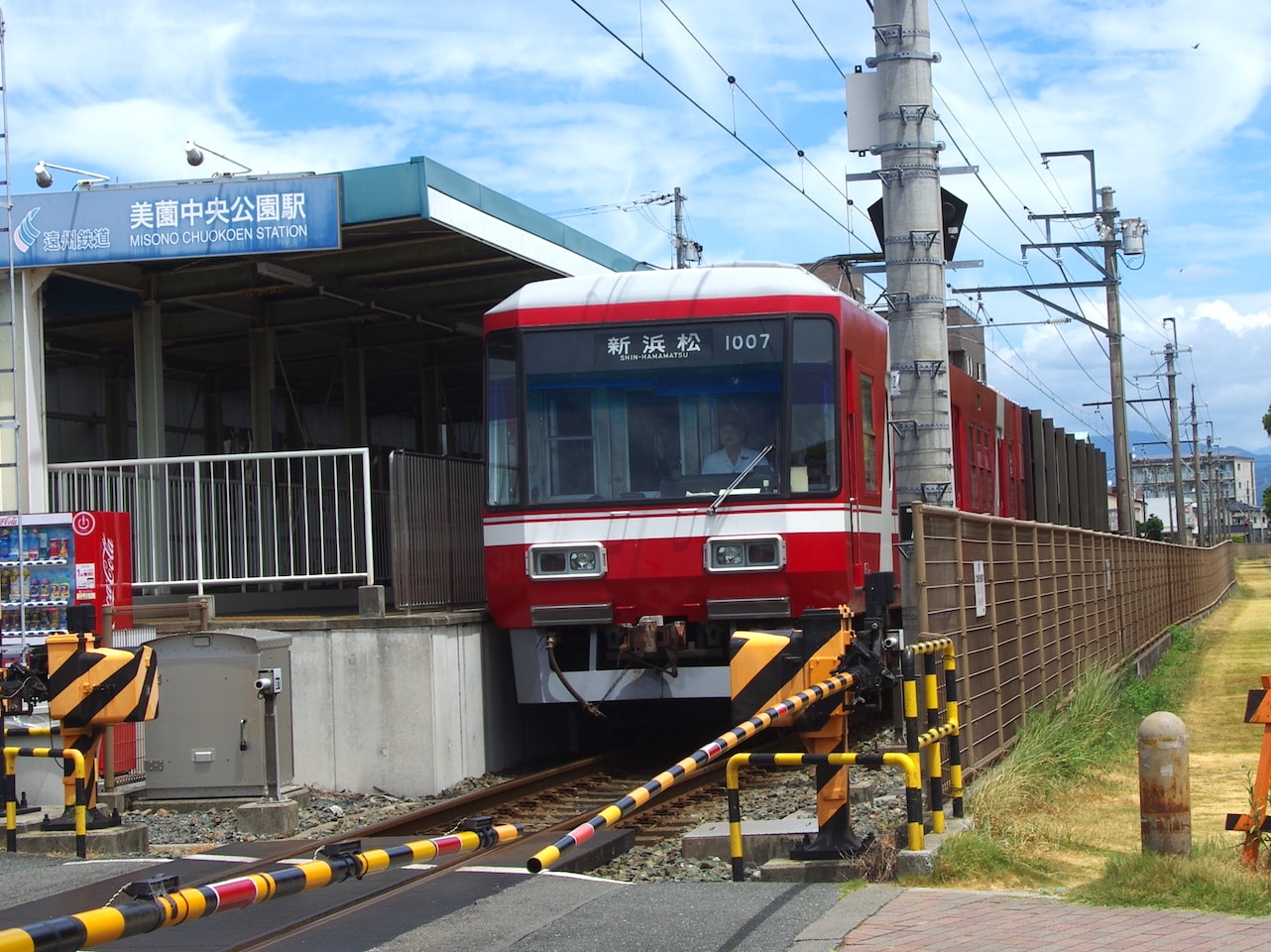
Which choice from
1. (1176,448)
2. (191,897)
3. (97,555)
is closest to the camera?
(191,897)

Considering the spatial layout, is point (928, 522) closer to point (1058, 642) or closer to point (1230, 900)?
point (1230, 900)

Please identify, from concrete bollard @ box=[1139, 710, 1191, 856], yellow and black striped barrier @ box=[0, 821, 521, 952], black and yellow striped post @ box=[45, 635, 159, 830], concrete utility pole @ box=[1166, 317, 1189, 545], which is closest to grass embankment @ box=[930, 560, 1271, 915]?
concrete bollard @ box=[1139, 710, 1191, 856]

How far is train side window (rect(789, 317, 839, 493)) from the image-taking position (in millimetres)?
11391

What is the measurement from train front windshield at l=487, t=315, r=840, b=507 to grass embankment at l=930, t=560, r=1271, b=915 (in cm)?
272

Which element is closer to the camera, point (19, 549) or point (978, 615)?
point (978, 615)

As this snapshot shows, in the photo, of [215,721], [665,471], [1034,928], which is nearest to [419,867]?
[215,721]

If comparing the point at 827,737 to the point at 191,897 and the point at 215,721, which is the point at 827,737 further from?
the point at 215,721

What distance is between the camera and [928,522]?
8898mm

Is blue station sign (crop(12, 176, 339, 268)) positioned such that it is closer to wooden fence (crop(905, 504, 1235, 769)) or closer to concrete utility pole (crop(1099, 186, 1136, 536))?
wooden fence (crop(905, 504, 1235, 769))

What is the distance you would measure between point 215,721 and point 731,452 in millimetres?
4117

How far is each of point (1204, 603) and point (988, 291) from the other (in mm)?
19545

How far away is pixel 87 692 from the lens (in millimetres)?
9031

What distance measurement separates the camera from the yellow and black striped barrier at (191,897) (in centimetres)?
335

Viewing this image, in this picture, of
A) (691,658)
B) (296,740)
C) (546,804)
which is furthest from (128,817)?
(691,658)
